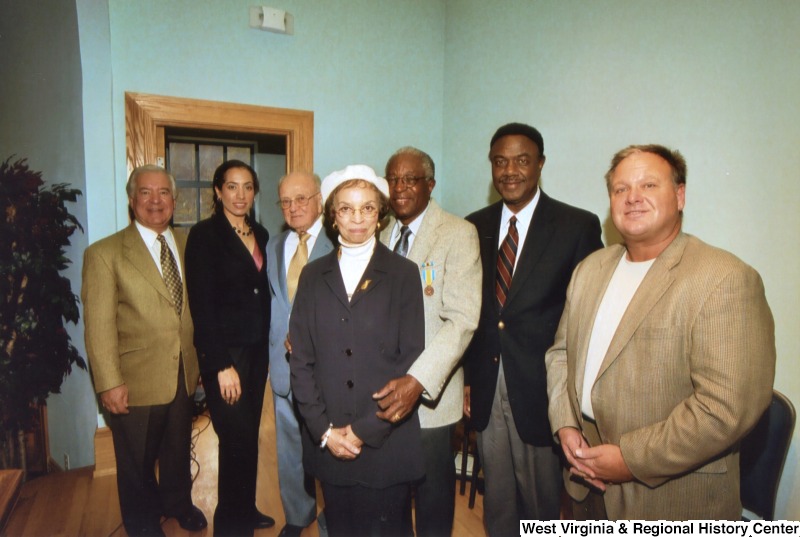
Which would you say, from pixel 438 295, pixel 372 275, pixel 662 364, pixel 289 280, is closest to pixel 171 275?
pixel 289 280

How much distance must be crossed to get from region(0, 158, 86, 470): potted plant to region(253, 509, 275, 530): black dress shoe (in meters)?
1.44

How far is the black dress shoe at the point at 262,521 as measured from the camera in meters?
2.44

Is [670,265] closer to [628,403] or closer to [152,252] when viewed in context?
[628,403]

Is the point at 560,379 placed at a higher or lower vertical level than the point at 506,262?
lower

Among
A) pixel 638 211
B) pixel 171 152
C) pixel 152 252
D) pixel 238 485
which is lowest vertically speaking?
pixel 238 485

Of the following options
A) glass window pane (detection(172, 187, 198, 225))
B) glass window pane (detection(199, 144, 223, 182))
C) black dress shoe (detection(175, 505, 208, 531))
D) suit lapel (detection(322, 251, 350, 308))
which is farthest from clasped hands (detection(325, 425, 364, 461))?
glass window pane (detection(199, 144, 223, 182))

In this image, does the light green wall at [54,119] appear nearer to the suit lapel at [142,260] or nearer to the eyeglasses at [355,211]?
the suit lapel at [142,260]

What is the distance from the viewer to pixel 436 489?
178 centimetres

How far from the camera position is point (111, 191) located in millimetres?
2904

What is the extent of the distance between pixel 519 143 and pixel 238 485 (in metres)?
1.90

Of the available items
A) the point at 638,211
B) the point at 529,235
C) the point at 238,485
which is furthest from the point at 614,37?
the point at 238,485

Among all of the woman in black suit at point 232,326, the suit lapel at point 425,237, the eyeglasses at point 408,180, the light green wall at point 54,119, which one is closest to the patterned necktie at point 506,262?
the suit lapel at point 425,237

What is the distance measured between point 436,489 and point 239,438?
91 cm

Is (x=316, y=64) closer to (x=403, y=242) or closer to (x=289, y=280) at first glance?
(x=289, y=280)
